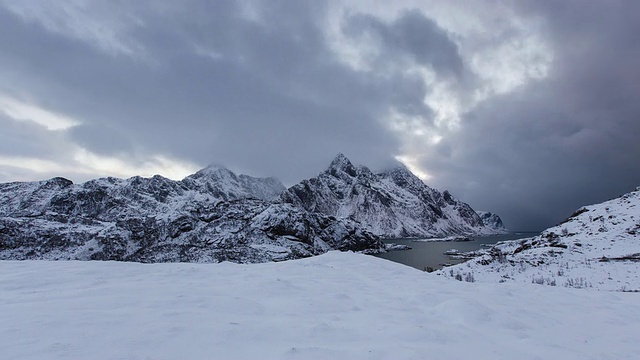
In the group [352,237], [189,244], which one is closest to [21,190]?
[189,244]

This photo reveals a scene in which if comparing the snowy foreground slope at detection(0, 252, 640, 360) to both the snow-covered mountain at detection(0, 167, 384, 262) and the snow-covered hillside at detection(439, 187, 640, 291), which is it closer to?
the snow-covered hillside at detection(439, 187, 640, 291)

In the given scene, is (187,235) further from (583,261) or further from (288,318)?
(288,318)

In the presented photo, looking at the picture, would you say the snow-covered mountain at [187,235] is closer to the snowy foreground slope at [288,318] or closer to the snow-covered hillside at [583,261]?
the snow-covered hillside at [583,261]

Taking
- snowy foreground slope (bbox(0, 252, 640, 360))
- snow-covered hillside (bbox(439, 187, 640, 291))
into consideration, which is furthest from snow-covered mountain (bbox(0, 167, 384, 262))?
snowy foreground slope (bbox(0, 252, 640, 360))

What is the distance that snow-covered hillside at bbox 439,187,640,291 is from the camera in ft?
60.7

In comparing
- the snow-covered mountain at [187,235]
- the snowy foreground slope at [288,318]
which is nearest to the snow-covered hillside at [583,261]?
the snowy foreground slope at [288,318]

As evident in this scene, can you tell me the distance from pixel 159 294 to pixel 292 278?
177 inches

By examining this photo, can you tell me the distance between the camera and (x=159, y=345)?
4.84m

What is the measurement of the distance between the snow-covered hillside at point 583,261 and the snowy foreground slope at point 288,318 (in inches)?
376

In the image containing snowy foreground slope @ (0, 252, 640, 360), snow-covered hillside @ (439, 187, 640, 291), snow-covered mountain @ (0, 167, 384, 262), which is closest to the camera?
snowy foreground slope @ (0, 252, 640, 360)

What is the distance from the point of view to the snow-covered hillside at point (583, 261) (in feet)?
60.7

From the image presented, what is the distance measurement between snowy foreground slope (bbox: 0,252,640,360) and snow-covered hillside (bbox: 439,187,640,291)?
9.56 meters

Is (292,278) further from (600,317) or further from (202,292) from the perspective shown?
(600,317)

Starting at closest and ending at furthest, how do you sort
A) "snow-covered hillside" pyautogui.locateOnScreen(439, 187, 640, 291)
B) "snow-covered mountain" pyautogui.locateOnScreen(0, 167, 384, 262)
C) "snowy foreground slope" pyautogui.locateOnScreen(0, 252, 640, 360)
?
"snowy foreground slope" pyautogui.locateOnScreen(0, 252, 640, 360)
"snow-covered hillside" pyautogui.locateOnScreen(439, 187, 640, 291)
"snow-covered mountain" pyautogui.locateOnScreen(0, 167, 384, 262)
